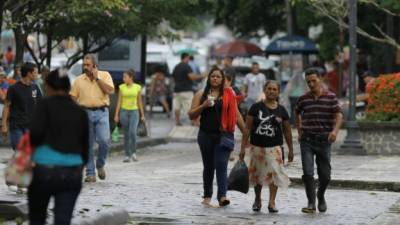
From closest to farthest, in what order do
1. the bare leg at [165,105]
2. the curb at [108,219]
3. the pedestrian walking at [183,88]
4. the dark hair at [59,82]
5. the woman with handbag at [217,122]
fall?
the dark hair at [59,82], the curb at [108,219], the woman with handbag at [217,122], the pedestrian walking at [183,88], the bare leg at [165,105]

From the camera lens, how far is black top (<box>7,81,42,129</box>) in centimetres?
1434

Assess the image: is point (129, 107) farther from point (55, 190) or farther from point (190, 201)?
point (55, 190)

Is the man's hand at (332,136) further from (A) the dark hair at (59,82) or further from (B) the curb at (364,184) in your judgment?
(A) the dark hair at (59,82)

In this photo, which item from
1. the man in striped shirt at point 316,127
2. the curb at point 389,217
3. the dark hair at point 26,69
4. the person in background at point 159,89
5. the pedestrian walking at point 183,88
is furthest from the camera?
the person in background at point 159,89

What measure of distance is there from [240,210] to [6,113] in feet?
10.5

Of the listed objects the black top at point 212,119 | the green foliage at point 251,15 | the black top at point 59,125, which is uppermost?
the green foliage at point 251,15

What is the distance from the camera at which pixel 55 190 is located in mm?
8625

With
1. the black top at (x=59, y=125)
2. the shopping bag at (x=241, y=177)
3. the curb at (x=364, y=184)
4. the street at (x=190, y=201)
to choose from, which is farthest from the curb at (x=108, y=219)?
the curb at (x=364, y=184)

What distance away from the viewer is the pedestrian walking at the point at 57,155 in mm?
8617

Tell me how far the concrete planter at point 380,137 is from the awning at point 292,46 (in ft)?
44.1

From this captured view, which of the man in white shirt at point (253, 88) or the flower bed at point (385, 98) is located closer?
the flower bed at point (385, 98)

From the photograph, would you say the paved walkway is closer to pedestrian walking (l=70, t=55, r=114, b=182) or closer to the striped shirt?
pedestrian walking (l=70, t=55, r=114, b=182)

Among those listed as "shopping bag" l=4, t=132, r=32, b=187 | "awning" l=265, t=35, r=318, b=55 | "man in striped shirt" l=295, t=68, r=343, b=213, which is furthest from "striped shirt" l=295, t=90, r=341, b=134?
"awning" l=265, t=35, r=318, b=55

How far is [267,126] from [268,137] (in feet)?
0.43
